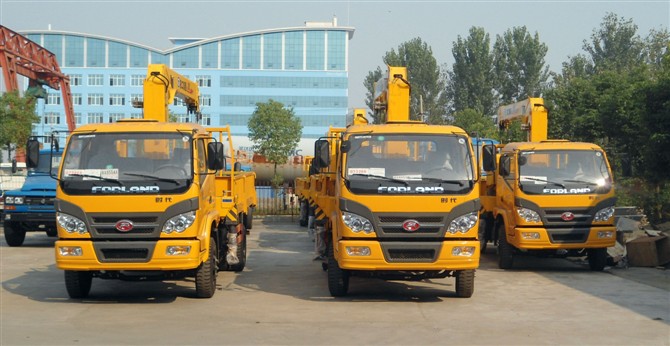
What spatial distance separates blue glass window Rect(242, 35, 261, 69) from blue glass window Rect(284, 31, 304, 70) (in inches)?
109

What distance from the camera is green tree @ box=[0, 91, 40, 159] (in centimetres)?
3416

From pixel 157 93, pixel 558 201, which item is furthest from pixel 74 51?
pixel 558 201

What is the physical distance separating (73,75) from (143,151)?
73.6 meters

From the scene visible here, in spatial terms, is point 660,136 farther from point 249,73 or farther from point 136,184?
point 249,73

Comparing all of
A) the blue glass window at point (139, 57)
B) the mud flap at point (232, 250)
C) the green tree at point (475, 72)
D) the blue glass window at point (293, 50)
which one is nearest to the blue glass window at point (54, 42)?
the blue glass window at point (139, 57)

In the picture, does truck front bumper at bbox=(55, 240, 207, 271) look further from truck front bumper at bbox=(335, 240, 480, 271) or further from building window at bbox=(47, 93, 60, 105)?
building window at bbox=(47, 93, 60, 105)

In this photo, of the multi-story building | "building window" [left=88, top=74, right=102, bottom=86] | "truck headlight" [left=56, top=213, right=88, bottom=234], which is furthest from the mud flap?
"building window" [left=88, top=74, right=102, bottom=86]

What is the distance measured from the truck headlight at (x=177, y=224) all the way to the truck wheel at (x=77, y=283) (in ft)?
5.45

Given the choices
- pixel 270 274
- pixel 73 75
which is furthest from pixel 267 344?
pixel 73 75

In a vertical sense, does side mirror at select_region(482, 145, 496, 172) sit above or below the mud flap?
above

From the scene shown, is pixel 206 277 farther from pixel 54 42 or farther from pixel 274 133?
pixel 54 42

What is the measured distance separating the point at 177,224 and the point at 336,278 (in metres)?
2.53

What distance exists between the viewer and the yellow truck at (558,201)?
14.9 metres

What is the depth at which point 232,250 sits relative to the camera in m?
14.1
